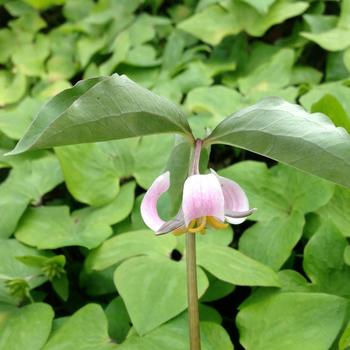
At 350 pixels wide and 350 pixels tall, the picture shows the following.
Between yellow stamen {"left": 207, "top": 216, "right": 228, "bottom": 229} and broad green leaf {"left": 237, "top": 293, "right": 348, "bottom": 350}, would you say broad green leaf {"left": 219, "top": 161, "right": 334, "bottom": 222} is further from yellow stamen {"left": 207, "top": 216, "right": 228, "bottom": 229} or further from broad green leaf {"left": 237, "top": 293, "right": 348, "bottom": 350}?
yellow stamen {"left": 207, "top": 216, "right": 228, "bottom": 229}

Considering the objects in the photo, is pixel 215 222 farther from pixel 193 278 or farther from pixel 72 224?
pixel 72 224

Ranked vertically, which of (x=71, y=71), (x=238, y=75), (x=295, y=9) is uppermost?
(x=295, y=9)

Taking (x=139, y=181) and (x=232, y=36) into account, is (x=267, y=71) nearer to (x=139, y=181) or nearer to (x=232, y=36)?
(x=232, y=36)

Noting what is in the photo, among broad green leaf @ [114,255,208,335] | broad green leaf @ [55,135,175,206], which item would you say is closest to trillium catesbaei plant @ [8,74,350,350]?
broad green leaf @ [114,255,208,335]

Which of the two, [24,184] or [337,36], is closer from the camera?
[24,184]

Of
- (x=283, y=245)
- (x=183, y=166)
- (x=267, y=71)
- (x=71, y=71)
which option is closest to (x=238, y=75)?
(x=267, y=71)

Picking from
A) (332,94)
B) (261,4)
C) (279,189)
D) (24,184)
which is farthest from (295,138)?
(261,4)
